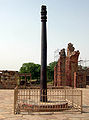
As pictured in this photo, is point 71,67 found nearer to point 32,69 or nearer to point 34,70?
point 34,70

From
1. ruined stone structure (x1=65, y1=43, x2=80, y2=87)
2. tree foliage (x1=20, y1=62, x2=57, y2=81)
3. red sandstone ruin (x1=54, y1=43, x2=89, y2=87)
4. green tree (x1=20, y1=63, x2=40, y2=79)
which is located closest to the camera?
red sandstone ruin (x1=54, y1=43, x2=89, y2=87)

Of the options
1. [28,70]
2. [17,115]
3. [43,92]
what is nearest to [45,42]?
[43,92]

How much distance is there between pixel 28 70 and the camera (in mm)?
54156

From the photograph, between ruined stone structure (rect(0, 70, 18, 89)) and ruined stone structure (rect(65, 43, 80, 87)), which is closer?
ruined stone structure (rect(0, 70, 18, 89))

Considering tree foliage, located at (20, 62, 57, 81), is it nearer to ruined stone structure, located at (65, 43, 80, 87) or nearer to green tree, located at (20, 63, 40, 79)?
green tree, located at (20, 63, 40, 79)

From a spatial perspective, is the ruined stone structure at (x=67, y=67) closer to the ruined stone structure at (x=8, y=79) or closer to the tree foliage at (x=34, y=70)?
the ruined stone structure at (x=8, y=79)

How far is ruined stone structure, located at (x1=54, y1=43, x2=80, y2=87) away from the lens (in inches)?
956

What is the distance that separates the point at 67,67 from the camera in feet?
81.5

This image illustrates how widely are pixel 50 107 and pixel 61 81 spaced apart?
1714cm

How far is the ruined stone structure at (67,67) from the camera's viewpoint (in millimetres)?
24281

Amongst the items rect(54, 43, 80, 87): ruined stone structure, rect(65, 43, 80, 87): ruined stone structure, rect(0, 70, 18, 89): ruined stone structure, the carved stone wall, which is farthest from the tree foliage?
rect(65, 43, 80, 87): ruined stone structure

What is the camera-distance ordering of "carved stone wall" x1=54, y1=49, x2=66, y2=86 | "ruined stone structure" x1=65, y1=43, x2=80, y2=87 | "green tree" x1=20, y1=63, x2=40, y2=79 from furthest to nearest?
"green tree" x1=20, y1=63, x2=40, y2=79 < "carved stone wall" x1=54, y1=49, x2=66, y2=86 < "ruined stone structure" x1=65, y1=43, x2=80, y2=87

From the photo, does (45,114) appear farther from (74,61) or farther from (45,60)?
(74,61)

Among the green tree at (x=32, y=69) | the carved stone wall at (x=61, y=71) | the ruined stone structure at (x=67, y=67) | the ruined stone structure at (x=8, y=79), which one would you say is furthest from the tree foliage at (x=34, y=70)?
the ruined stone structure at (x=8, y=79)
